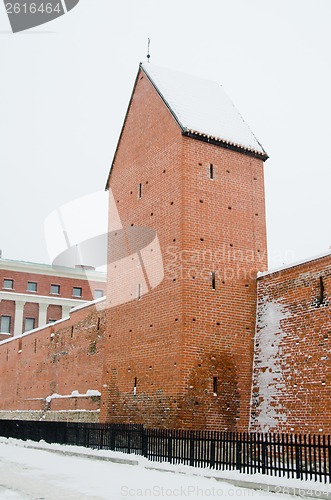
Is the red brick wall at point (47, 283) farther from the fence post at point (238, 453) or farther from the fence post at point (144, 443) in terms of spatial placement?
the fence post at point (238, 453)

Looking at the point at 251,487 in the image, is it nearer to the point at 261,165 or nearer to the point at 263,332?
the point at 263,332

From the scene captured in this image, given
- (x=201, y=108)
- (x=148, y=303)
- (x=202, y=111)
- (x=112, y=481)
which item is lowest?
(x=112, y=481)

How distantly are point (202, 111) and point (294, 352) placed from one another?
8453 millimetres

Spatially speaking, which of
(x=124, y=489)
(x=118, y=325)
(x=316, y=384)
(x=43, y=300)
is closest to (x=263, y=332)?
(x=316, y=384)

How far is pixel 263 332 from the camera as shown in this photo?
16938 mm

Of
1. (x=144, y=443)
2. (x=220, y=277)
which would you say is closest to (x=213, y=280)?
(x=220, y=277)

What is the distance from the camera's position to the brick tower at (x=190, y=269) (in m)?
16.1

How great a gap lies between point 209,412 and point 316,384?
305 cm

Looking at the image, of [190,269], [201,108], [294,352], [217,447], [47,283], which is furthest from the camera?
[47,283]

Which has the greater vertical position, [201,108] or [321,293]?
[201,108]

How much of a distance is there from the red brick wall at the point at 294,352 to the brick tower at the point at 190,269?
1.58ft

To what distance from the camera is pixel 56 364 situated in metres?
28.0

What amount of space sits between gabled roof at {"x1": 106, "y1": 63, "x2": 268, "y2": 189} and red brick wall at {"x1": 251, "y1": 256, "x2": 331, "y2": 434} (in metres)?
4.58

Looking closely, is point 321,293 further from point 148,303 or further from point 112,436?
point 112,436
